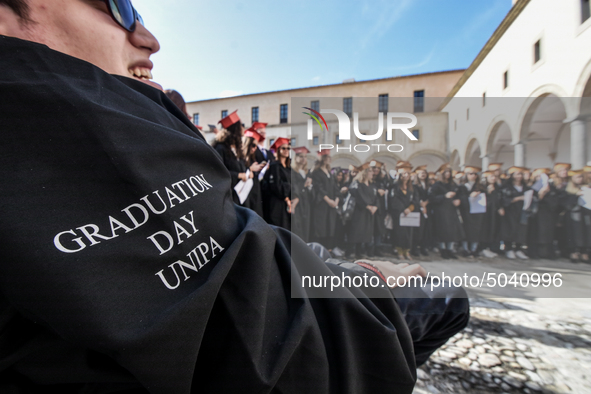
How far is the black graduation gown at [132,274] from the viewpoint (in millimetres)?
443

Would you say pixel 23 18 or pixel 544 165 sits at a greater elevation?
pixel 23 18

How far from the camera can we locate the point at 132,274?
50 centimetres

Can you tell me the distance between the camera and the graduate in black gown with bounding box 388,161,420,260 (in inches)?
57.2

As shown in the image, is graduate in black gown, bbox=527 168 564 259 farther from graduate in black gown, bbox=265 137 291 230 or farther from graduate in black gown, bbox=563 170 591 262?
graduate in black gown, bbox=265 137 291 230

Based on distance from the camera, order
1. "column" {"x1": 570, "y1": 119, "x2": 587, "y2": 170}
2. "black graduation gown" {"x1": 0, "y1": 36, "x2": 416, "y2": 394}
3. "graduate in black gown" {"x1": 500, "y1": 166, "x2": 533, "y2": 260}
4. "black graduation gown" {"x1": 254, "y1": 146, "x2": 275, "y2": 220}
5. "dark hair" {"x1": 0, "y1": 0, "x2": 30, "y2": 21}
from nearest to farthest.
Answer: "black graduation gown" {"x1": 0, "y1": 36, "x2": 416, "y2": 394} → "dark hair" {"x1": 0, "y1": 0, "x2": 30, "y2": 21} → "column" {"x1": 570, "y1": 119, "x2": 587, "y2": 170} → "graduate in black gown" {"x1": 500, "y1": 166, "x2": 533, "y2": 260} → "black graduation gown" {"x1": 254, "y1": 146, "x2": 275, "y2": 220}

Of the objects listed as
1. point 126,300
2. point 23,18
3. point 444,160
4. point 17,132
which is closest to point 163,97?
point 23,18

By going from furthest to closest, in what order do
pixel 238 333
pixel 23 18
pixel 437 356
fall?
pixel 437 356 → pixel 23 18 → pixel 238 333

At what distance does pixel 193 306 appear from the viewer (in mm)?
511

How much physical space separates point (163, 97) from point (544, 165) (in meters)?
1.73

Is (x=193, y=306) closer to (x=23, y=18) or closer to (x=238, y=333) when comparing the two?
(x=238, y=333)

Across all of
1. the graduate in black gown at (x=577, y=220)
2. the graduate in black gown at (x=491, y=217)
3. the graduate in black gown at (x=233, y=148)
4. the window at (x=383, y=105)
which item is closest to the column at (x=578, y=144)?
the graduate in black gown at (x=577, y=220)

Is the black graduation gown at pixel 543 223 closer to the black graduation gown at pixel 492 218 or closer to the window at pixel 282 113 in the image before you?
the black graduation gown at pixel 492 218

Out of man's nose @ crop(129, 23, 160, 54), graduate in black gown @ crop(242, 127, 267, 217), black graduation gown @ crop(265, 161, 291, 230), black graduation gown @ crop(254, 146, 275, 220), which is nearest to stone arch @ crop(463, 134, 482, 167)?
man's nose @ crop(129, 23, 160, 54)

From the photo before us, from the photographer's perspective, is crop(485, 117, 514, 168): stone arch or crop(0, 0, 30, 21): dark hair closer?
crop(0, 0, 30, 21): dark hair
